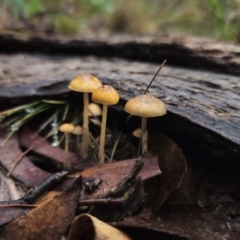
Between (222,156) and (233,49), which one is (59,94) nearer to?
(222,156)

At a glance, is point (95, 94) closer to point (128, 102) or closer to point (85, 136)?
point (128, 102)

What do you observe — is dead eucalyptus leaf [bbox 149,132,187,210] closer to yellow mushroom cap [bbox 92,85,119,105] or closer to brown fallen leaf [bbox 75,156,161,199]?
brown fallen leaf [bbox 75,156,161,199]

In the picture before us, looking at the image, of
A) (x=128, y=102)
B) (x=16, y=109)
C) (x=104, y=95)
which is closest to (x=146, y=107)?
(x=128, y=102)

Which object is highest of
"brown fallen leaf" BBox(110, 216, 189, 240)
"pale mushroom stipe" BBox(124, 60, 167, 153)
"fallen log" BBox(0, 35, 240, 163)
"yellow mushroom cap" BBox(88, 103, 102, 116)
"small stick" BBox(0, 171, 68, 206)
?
"pale mushroom stipe" BBox(124, 60, 167, 153)

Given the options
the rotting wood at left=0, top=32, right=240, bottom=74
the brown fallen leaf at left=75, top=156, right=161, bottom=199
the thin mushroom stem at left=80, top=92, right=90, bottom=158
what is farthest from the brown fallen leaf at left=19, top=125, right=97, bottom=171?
the rotting wood at left=0, top=32, right=240, bottom=74

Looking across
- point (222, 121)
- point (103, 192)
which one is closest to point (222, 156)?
point (222, 121)

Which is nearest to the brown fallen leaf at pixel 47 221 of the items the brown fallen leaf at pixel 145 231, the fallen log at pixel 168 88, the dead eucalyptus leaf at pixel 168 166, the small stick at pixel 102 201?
the small stick at pixel 102 201
